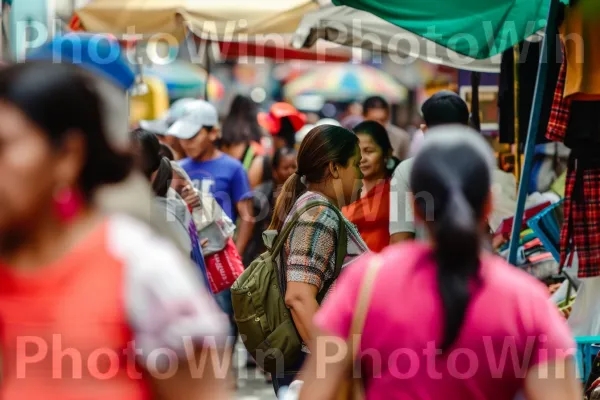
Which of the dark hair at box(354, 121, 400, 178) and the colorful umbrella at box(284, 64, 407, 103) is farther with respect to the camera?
the colorful umbrella at box(284, 64, 407, 103)

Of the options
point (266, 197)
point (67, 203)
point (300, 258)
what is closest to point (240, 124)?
point (266, 197)

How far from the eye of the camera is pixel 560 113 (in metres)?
6.55

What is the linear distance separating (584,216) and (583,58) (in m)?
0.88

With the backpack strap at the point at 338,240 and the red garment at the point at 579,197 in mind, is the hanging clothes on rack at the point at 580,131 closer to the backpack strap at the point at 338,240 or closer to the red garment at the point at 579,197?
the red garment at the point at 579,197

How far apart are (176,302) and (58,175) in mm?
352

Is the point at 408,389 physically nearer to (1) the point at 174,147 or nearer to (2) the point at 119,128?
(2) the point at 119,128

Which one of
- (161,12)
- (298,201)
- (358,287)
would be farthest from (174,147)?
(358,287)

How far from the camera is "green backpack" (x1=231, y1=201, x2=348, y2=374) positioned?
510 cm

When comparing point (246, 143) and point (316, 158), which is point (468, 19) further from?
point (246, 143)

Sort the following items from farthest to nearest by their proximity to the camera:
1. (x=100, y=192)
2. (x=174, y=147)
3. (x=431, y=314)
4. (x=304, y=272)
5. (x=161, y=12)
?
1. (x=161, y=12)
2. (x=174, y=147)
3. (x=304, y=272)
4. (x=431, y=314)
5. (x=100, y=192)

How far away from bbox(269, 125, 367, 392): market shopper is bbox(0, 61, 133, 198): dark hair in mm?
2454

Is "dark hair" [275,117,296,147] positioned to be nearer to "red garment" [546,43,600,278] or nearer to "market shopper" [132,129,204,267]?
"red garment" [546,43,600,278]

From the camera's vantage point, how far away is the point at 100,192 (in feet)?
8.35

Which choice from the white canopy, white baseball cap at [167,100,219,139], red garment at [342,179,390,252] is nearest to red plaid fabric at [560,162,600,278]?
red garment at [342,179,390,252]
